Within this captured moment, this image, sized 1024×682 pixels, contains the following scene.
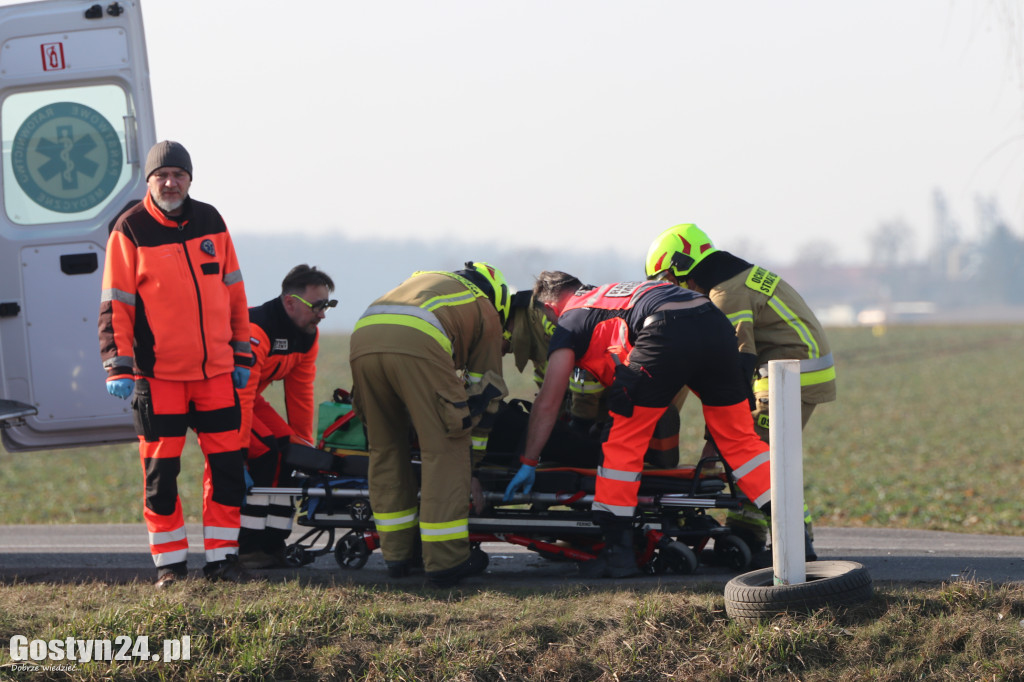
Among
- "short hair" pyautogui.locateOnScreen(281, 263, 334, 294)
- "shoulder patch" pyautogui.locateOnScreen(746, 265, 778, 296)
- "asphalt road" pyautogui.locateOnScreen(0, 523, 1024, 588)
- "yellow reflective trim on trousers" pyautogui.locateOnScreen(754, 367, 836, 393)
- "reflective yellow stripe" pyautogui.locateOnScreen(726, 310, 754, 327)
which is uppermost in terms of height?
"short hair" pyautogui.locateOnScreen(281, 263, 334, 294)

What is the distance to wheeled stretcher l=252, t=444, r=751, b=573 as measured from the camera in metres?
5.88

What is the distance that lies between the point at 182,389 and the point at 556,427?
2.17 meters

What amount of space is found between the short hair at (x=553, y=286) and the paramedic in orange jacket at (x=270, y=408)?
4.18 feet

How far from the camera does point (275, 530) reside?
21.6 ft

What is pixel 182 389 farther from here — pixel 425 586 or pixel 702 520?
pixel 702 520

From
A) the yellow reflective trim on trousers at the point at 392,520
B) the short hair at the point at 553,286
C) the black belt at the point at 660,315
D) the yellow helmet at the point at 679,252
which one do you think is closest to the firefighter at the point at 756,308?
the yellow helmet at the point at 679,252

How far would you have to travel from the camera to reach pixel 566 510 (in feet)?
19.9

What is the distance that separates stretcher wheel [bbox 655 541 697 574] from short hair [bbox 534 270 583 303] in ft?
5.30

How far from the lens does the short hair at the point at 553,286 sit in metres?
6.36

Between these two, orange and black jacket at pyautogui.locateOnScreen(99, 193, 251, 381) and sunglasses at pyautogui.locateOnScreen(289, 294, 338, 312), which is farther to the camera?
sunglasses at pyautogui.locateOnScreen(289, 294, 338, 312)

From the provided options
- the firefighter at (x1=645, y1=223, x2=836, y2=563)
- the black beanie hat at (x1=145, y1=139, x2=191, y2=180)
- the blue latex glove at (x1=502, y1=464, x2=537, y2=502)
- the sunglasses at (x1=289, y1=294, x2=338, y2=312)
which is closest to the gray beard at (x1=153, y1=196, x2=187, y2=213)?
the black beanie hat at (x1=145, y1=139, x2=191, y2=180)

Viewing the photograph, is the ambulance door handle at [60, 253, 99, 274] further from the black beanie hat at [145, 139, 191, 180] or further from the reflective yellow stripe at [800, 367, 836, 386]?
the reflective yellow stripe at [800, 367, 836, 386]

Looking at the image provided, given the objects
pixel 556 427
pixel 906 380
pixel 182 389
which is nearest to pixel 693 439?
pixel 556 427

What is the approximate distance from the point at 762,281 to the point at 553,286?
1286 mm
